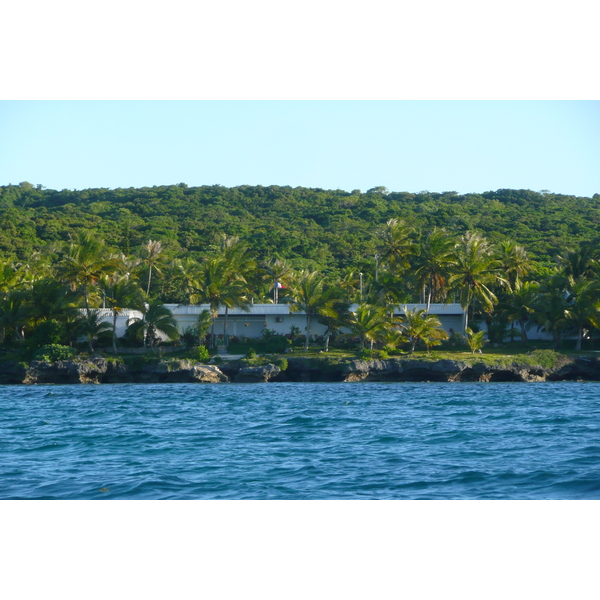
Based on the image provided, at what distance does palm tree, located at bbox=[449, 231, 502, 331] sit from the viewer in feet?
158

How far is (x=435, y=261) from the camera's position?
51.0 m

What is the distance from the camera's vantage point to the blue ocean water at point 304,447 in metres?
12.0

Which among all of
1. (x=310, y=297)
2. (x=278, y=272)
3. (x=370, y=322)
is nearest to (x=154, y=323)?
(x=310, y=297)

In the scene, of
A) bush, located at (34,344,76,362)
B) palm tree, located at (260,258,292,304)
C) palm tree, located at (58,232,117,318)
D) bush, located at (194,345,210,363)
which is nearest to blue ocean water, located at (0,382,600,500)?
bush, located at (34,344,76,362)

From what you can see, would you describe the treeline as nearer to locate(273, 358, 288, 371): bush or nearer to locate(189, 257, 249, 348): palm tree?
locate(189, 257, 249, 348): palm tree

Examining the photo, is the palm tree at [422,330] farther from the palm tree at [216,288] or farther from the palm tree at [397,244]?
the palm tree at [216,288]

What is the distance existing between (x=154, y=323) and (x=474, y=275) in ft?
71.4

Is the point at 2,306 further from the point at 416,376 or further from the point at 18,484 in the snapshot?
the point at 18,484

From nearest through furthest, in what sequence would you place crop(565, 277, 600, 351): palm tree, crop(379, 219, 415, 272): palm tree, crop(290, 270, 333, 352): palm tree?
crop(565, 277, 600, 351): palm tree, crop(290, 270, 333, 352): palm tree, crop(379, 219, 415, 272): palm tree

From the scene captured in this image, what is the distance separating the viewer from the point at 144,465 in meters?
14.2

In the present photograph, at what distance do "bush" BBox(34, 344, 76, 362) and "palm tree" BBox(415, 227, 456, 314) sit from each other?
24.6 metres

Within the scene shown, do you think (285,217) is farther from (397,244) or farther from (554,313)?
(554,313)

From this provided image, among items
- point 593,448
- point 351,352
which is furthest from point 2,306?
point 593,448

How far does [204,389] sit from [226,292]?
1347cm
